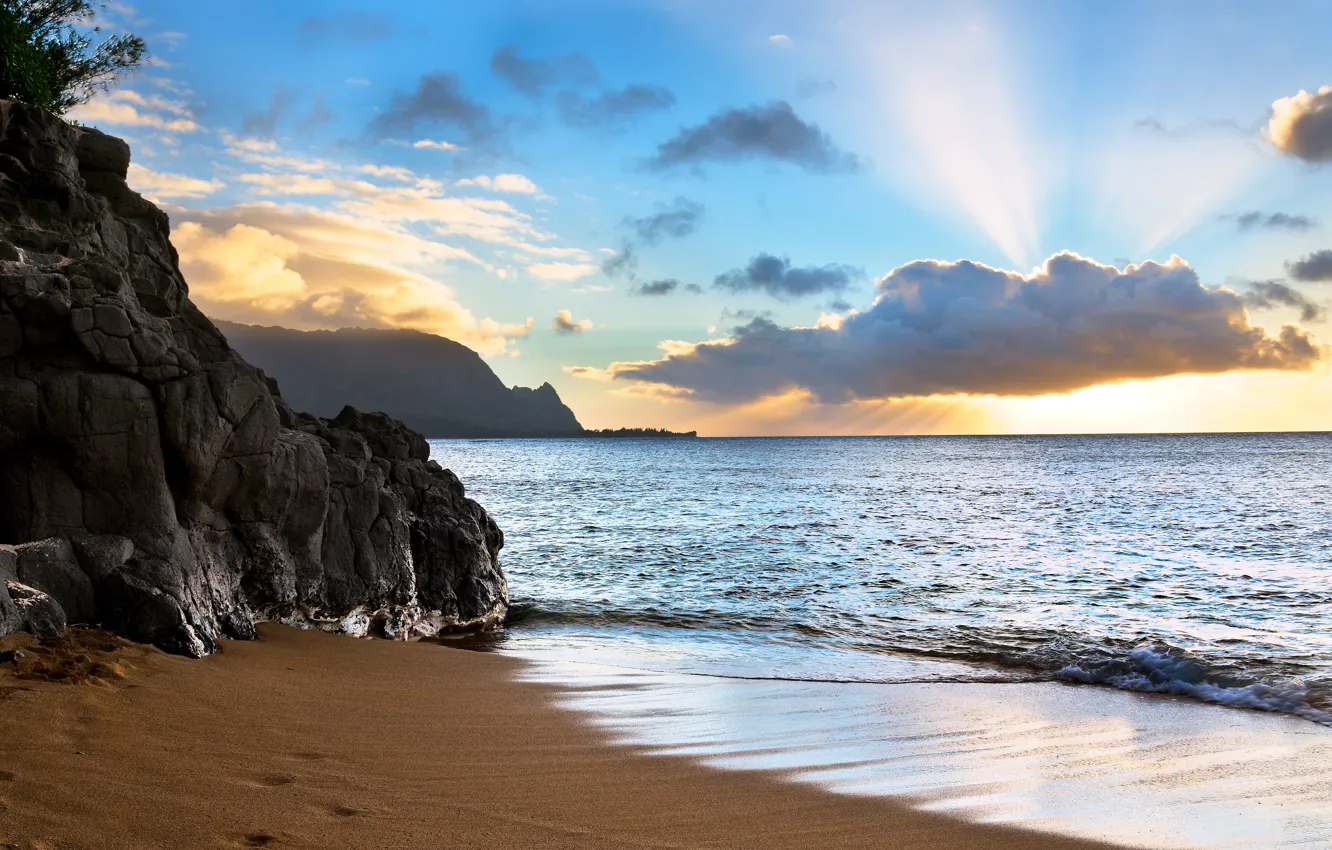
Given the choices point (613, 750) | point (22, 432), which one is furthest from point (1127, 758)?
point (22, 432)

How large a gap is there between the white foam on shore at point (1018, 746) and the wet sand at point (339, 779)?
62 centimetres

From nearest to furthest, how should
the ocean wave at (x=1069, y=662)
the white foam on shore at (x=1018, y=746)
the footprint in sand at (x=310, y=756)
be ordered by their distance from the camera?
the footprint in sand at (x=310, y=756) → the white foam on shore at (x=1018, y=746) → the ocean wave at (x=1069, y=662)

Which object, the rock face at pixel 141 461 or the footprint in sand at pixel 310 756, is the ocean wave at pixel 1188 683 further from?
the rock face at pixel 141 461

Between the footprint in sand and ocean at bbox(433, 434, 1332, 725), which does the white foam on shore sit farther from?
the footprint in sand

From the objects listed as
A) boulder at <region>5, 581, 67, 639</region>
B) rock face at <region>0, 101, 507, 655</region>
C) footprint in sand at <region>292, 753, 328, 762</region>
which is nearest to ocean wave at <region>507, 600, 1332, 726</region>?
rock face at <region>0, 101, 507, 655</region>

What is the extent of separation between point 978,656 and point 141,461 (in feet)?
39.0

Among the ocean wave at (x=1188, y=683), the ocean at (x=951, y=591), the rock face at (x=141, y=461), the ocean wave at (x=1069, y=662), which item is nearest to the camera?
the rock face at (x=141, y=461)

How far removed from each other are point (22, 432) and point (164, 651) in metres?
3.01

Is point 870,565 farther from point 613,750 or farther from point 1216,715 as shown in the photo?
point 613,750

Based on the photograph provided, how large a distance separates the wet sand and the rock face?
139 cm

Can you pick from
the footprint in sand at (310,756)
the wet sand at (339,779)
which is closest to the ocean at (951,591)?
the wet sand at (339,779)

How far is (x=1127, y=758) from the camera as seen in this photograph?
26.8 feet

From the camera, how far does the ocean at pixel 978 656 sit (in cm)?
729

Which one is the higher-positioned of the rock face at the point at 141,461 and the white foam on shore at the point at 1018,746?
the rock face at the point at 141,461
